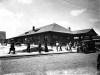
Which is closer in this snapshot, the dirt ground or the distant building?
the dirt ground

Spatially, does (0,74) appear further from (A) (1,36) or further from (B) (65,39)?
(A) (1,36)

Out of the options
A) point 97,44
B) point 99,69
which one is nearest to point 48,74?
point 99,69

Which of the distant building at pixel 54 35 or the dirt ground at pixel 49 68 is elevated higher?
the distant building at pixel 54 35

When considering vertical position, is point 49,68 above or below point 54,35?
below

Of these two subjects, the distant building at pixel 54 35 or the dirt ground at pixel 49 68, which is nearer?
the dirt ground at pixel 49 68

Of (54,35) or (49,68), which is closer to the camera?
(49,68)

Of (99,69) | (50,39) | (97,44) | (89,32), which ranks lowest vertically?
(99,69)

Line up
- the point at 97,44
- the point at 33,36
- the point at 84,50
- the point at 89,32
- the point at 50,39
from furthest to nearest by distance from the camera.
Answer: the point at 89,32 < the point at 33,36 < the point at 50,39 < the point at 97,44 < the point at 84,50

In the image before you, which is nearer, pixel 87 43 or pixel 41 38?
pixel 87 43

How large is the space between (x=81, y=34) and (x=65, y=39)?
25.5ft

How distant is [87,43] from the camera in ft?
46.8

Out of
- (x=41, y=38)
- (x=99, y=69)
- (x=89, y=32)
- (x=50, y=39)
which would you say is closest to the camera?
(x=99, y=69)

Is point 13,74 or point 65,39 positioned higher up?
point 65,39

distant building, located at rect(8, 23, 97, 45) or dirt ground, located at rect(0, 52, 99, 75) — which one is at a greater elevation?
distant building, located at rect(8, 23, 97, 45)
